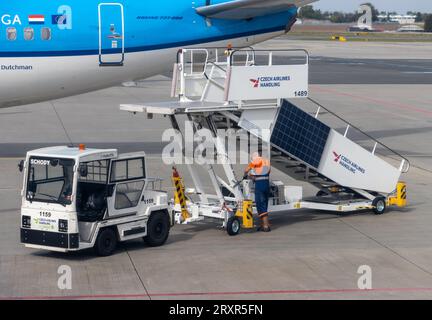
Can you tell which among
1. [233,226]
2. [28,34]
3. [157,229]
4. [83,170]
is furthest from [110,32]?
[83,170]

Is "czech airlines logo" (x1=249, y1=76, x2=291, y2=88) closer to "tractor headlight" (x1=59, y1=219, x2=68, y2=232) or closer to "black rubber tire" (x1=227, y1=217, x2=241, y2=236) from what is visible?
"black rubber tire" (x1=227, y1=217, x2=241, y2=236)

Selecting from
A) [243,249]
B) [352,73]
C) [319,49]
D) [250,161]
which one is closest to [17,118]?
[250,161]

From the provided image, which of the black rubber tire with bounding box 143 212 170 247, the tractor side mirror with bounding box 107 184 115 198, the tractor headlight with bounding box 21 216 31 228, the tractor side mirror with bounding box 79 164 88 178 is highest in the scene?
the tractor side mirror with bounding box 79 164 88 178

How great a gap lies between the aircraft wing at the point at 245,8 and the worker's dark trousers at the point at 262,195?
26.1 feet

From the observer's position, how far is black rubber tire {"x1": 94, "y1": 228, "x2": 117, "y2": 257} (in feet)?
58.7

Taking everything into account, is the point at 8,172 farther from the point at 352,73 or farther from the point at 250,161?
the point at 352,73

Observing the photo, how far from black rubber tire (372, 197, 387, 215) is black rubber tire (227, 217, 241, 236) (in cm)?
418

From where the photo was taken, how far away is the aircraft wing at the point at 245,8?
26703 millimetres

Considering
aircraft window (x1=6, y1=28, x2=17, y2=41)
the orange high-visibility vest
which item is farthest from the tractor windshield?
aircraft window (x1=6, y1=28, x2=17, y2=41)

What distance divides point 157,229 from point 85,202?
1745 mm

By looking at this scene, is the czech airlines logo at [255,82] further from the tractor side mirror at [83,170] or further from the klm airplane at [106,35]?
the klm airplane at [106,35]

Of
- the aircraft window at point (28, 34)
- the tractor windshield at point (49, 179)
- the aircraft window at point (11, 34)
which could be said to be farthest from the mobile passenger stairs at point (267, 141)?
the aircraft window at point (11, 34)

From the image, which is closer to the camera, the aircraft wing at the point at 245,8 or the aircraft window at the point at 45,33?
the aircraft window at the point at 45,33

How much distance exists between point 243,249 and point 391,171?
5979mm
